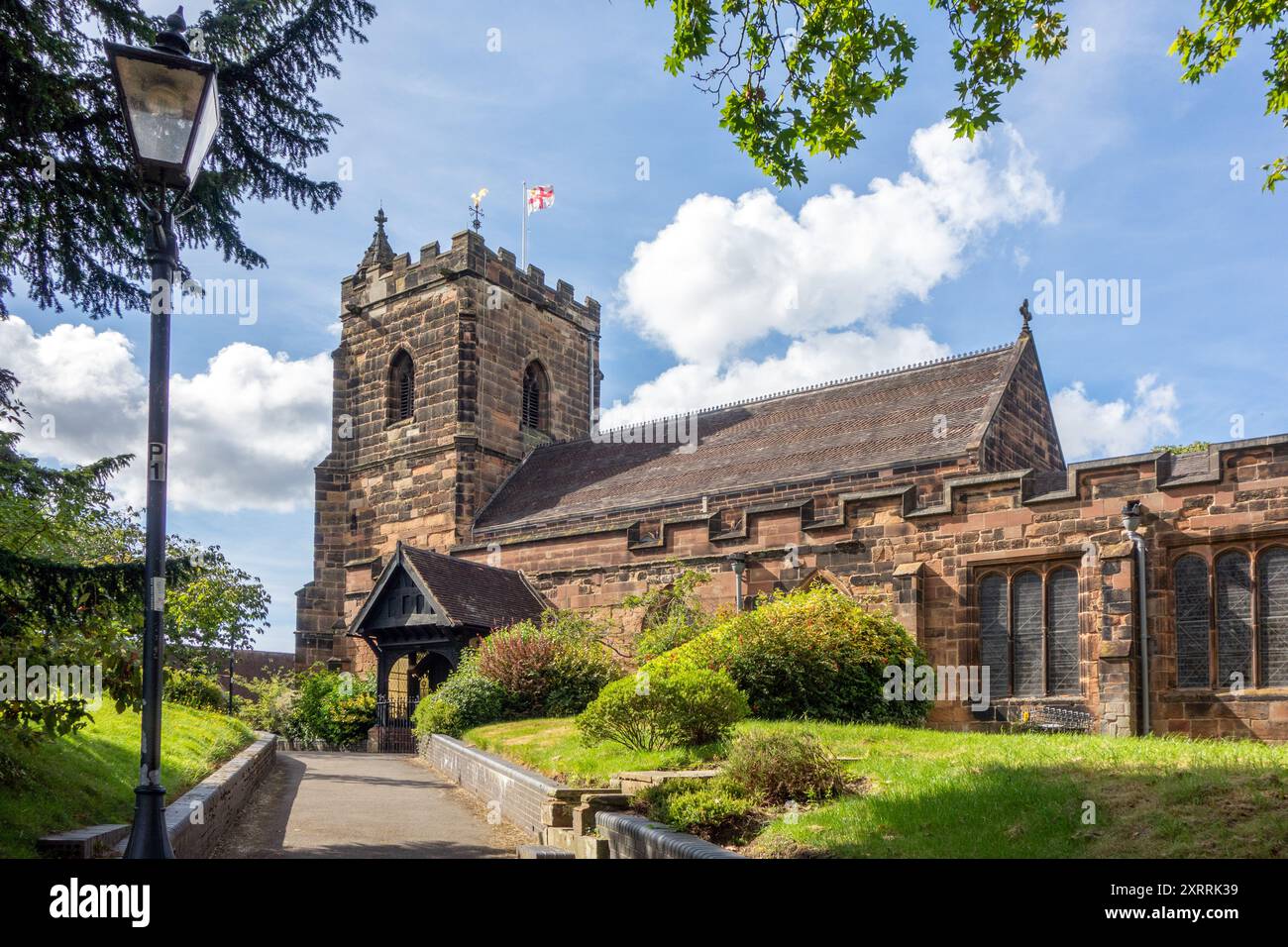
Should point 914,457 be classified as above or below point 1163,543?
above

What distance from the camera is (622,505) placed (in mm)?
27609

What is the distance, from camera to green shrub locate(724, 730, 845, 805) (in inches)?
376

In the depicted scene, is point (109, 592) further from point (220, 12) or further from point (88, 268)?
point (220, 12)

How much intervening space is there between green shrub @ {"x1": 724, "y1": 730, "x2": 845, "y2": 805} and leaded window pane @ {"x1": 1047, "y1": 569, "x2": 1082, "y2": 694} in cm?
1035

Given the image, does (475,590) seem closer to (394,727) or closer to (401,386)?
(394,727)

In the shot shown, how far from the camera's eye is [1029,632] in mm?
19250

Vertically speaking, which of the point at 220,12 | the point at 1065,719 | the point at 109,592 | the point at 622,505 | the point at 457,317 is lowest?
the point at 1065,719

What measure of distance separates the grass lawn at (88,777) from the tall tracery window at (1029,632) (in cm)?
1310

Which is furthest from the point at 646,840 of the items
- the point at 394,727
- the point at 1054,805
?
the point at 394,727

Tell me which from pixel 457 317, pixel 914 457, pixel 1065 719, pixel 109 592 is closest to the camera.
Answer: pixel 109 592

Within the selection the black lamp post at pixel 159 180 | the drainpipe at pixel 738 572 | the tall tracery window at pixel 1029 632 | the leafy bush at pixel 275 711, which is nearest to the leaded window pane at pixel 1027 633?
the tall tracery window at pixel 1029 632

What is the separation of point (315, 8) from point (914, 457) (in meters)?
15.3
